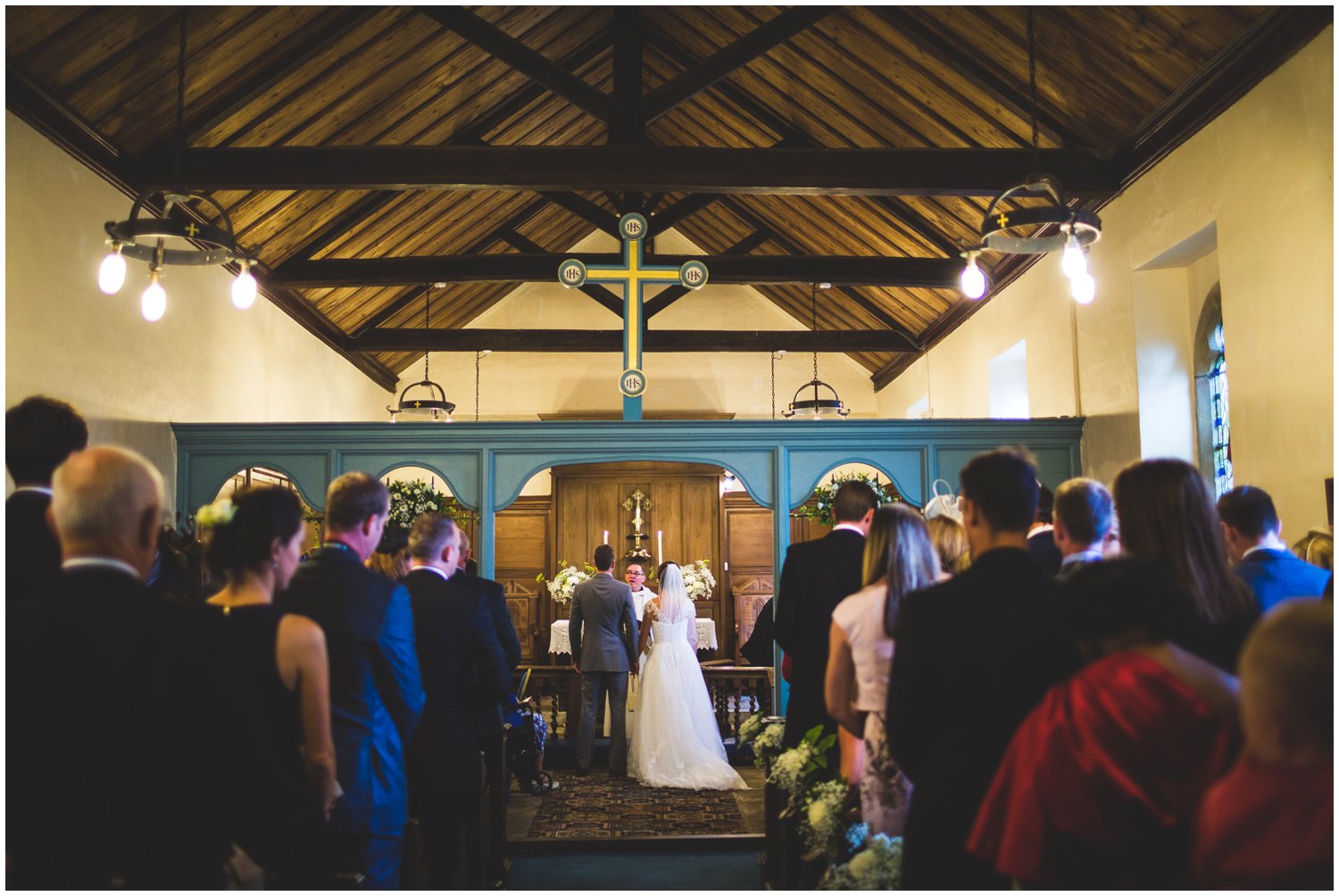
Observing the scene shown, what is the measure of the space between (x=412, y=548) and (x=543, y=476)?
10.7 meters

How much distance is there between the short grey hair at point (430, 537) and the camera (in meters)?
4.13

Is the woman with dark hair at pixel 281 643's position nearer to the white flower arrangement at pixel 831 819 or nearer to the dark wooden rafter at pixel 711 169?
the white flower arrangement at pixel 831 819

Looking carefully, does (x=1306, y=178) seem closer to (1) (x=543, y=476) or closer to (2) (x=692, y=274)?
(2) (x=692, y=274)

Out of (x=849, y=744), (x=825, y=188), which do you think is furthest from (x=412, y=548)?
(x=825, y=188)

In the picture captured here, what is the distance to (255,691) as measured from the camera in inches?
83.0

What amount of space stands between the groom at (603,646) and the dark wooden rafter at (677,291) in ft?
17.8

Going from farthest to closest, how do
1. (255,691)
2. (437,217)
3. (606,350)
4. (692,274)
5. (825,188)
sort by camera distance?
(606,350) → (437,217) → (692,274) → (825,188) → (255,691)

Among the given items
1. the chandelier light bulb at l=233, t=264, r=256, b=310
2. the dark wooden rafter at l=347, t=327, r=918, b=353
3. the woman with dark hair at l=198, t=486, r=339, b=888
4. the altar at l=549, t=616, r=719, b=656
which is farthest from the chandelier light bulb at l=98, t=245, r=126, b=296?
the dark wooden rafter at l=347, t=327, r=918, b=353

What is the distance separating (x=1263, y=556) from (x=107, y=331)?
6.79m

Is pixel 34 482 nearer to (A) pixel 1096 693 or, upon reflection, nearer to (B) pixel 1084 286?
(A) pixel 1096 693

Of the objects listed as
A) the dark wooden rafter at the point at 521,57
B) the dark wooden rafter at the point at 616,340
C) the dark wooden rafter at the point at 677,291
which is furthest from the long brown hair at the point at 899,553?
the dark wooden rafter at the point at 616,340

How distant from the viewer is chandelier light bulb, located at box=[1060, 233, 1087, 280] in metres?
5.61

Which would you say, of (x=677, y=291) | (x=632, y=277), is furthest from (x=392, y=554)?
(x=677, y=291)

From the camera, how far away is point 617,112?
25.8 feet
